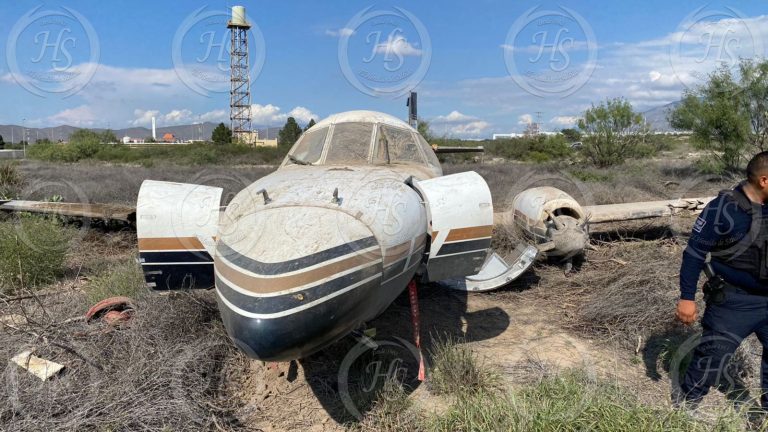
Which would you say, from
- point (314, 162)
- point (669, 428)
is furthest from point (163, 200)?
point (669, 428)

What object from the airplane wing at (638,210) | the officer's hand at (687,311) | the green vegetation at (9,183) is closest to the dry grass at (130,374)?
the officer's hand at (687,311)

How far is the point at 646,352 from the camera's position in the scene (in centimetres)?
506

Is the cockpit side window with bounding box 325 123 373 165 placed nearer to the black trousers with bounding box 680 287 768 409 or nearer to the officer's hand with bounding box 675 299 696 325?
the officer's hand with bounding box 675 299 696 325

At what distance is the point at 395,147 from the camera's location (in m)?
5.92

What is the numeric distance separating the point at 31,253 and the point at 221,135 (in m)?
56.1

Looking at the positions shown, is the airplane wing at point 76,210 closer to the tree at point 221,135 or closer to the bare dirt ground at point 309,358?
the bare dirt ground at point 309,358

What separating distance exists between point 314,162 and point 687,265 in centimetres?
367

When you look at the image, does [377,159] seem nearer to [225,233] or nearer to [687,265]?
[225,233]

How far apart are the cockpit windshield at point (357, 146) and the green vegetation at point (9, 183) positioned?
1112 centimetres

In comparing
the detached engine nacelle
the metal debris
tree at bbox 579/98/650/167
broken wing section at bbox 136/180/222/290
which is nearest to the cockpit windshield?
broken wing section at bbox 136/180/222/290

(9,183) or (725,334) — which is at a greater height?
(9,183)

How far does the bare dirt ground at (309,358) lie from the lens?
11.6 ft

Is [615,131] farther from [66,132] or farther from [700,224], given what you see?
[66,132]

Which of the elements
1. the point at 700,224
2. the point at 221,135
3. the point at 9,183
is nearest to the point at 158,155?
the point at 221,135
